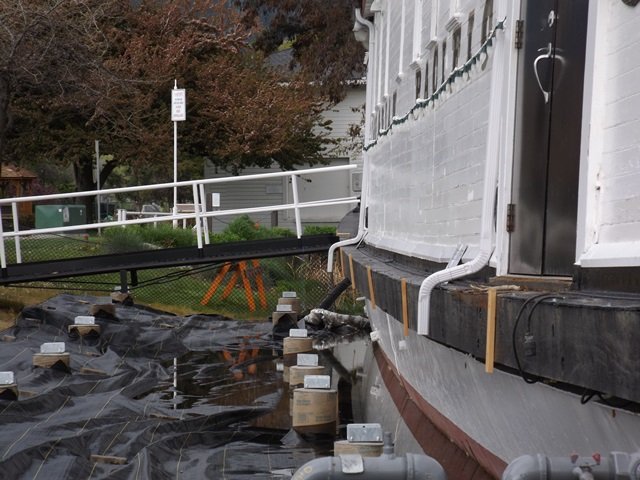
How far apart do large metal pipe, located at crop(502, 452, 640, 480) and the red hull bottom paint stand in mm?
1961

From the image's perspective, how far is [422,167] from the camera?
24.7 feet

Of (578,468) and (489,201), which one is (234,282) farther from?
(578,468)

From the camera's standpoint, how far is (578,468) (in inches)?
122

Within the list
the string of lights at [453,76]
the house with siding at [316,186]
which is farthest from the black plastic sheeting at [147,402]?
the house with siding at [316,186]

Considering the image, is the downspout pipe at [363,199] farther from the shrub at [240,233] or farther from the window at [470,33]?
the shrub at [240,233]

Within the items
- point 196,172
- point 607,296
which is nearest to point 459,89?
point 607,296

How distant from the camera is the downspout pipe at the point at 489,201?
503cm

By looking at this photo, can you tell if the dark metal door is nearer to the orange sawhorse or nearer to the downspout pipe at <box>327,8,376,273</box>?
the downspout pipe at <box>327,8,376,273</box>

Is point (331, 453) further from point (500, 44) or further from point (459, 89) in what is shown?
point (500, 44)

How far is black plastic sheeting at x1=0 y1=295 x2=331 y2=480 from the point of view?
716 centimetres

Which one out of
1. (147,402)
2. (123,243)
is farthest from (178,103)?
(147,402)

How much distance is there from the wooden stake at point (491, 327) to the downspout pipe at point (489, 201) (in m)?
0.93

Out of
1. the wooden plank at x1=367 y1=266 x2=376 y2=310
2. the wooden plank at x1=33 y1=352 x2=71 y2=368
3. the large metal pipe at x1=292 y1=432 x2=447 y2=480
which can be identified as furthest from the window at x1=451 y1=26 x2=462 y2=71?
the wooden plank at x1=33 y1=352 x2=71 y2=368

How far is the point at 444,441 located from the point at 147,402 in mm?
3602
